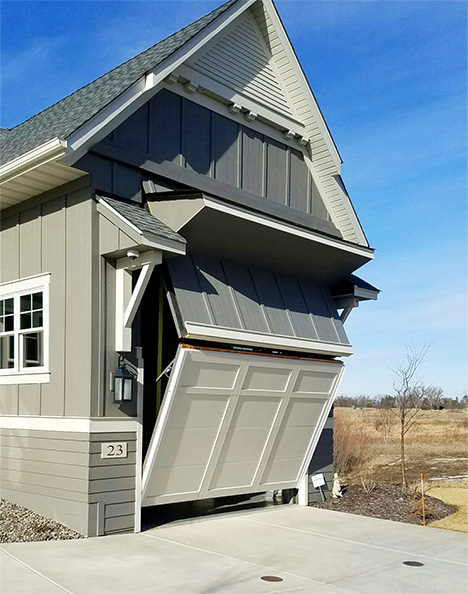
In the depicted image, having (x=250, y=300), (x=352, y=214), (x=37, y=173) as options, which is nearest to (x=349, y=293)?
(x=352, y=214)

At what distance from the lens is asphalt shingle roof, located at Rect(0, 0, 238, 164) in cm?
877

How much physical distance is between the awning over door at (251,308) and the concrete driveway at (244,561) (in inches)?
106

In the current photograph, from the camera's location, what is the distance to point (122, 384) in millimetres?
8688

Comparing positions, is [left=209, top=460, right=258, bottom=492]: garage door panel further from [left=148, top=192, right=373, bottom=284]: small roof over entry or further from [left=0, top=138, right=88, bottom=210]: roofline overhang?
[left=0, top=138, right=88, bottom=210]: roofline overhang

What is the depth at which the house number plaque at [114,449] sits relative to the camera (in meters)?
8.56

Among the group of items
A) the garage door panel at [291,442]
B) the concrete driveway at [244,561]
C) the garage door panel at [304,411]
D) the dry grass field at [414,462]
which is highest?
the garage door panel at [304,411]

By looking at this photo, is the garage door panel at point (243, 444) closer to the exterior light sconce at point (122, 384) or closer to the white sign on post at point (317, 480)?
the white sign on post at point (317, 480)

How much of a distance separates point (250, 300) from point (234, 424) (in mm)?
1941

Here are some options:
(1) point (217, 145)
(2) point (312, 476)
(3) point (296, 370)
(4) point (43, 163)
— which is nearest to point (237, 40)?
(1) point (217, 145)

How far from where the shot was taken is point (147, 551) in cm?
780

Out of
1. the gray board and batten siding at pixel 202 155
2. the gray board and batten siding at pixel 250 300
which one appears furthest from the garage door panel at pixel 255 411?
the gray board and batten siding at pixel 202 155

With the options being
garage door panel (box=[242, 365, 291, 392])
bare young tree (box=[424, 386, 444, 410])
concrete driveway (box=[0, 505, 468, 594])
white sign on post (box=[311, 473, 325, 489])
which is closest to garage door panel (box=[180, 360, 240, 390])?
garage door panel (box=[242, 365, 291, 392])

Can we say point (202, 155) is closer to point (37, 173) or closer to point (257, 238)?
point (257, 238)

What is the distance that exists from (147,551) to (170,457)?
1.70 m
